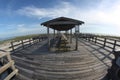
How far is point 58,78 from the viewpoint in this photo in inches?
174

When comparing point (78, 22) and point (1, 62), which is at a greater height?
point (78, 22)

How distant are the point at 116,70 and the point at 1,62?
5457mm

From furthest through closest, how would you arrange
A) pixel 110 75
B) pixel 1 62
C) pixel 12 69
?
pixel 1 62 < pixel 12 69 < pixel 110 75

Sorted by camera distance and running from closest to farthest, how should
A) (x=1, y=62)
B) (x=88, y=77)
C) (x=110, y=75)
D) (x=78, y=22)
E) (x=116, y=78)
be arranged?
(x=116, y=78) → (x=110, y=75) → (x=88, y=77) → (x=1, y=62) → (x=78, y=22)

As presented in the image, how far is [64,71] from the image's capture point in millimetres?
5074

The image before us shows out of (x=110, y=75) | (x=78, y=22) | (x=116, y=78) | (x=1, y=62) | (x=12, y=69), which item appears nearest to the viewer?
(x=116, y=78)

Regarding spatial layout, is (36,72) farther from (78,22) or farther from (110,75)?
(78,22)

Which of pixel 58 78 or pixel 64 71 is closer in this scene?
pixel 58 78

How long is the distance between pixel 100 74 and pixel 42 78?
8.56ft

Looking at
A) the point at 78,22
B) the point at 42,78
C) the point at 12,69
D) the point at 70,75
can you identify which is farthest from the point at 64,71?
the point at 78,22

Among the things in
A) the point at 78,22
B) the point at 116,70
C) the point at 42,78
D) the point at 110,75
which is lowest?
the point at 42,78

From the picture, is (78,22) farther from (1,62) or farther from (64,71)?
(1,62)

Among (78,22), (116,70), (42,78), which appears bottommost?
(42,78)

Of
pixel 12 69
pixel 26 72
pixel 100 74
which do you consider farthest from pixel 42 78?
pixel 100 74
